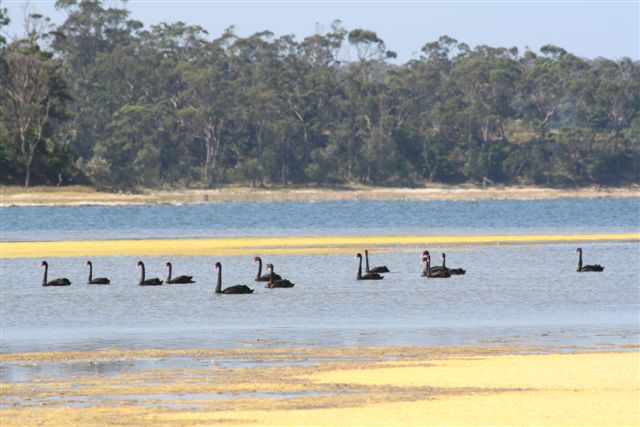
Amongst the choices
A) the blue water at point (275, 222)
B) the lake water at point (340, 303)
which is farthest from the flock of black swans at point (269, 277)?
the blue water at point (275, 222)

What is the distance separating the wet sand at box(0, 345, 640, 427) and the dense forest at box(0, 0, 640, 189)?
126 meters

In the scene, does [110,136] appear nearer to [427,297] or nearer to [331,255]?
[331,255]

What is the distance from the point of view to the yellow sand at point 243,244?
57.1 metres

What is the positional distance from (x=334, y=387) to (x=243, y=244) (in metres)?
43.4

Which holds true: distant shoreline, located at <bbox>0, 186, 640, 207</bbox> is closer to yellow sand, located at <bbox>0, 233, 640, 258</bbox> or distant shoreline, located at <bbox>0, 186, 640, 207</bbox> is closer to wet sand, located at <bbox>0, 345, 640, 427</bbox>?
yellow sand, located at <bbox>0, 233, 640, 258</bbox>

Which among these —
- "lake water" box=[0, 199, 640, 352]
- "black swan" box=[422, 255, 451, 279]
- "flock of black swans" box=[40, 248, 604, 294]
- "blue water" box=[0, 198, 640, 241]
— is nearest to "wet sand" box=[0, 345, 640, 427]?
"lake water" box=[0, 199, 640, 352]

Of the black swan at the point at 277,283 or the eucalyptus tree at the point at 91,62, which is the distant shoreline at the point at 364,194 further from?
the black swan at the point at 277,283

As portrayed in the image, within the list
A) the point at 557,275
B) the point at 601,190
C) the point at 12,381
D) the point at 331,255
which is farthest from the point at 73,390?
the point at 601,190

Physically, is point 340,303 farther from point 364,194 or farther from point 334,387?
point 364,194

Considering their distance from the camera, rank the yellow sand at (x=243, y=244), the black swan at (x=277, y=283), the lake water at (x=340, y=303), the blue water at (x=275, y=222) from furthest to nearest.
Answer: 1. the blue water at (x=275, y=222)
2. the yellow sand at (x=243, y=244)
3. the black swan at (x=277, y=283)
4. the lake water at (x=340, y=303)

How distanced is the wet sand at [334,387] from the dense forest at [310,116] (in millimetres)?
125793

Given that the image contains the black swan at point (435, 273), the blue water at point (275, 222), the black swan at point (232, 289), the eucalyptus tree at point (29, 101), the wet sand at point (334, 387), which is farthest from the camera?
the eucalyptus tree at point (29, 101)

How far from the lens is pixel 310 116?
172 metres

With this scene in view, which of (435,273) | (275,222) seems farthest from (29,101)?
(435,273)
